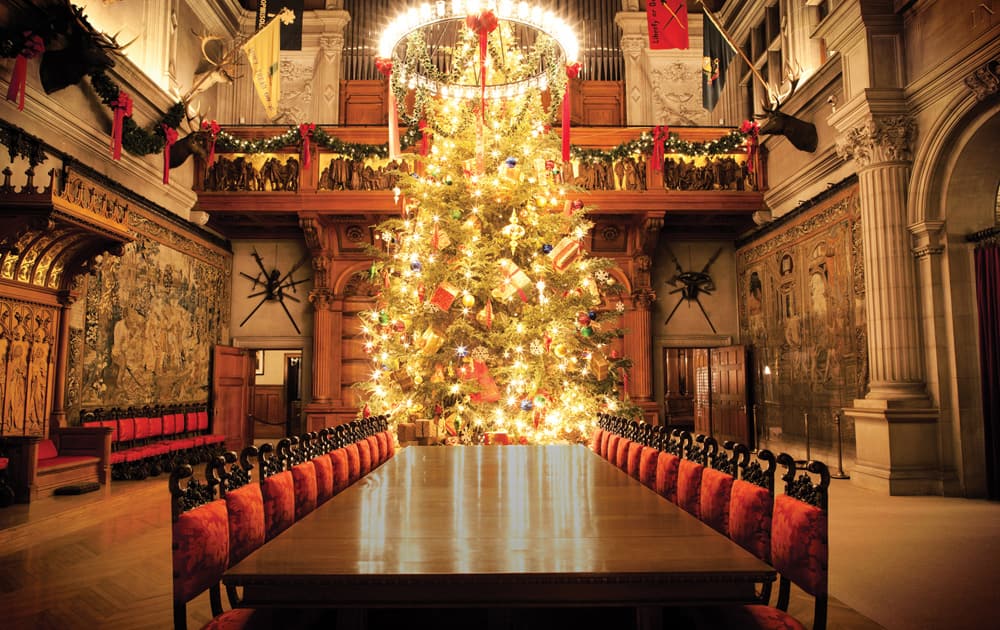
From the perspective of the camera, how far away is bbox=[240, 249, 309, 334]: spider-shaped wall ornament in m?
11.2

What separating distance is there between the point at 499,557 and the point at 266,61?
30.4 feet

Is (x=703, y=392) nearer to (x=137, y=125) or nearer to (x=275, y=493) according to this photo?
(x=137, y=125)

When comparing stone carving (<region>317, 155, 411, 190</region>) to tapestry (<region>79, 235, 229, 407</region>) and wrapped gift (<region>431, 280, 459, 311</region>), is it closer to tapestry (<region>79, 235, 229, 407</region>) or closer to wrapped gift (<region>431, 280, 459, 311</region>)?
tapestry (<region>79, 235, 229, 407</region>)

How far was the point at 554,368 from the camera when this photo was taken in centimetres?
663

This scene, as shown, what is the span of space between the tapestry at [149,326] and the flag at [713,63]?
9.47 metres

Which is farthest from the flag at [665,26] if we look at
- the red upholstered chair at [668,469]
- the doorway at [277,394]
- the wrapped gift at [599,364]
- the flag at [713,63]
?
the doorway at [277,394]

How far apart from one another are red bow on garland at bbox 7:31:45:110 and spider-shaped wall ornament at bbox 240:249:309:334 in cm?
554

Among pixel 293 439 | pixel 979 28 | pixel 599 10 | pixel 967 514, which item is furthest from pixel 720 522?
pixel 599 10

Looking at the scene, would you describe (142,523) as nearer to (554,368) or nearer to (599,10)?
(554,368)

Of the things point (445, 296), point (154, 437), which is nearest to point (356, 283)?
point (154, 437)

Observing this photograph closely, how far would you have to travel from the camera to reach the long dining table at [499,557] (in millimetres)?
1454

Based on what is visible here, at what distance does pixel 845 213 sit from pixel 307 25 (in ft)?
32.7

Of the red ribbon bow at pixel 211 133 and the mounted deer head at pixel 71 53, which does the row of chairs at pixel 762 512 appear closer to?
the mounted deer head at pixel 71 53

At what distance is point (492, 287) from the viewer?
6.46 m
